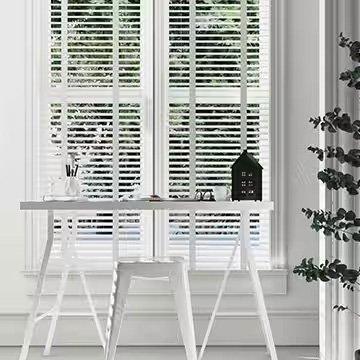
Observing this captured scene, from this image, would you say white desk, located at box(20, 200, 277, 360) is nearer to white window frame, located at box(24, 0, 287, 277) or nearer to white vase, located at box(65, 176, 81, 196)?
white vase, located at box(65, 176, 81, 196)

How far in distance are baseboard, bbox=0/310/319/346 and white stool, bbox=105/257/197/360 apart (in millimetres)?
1022

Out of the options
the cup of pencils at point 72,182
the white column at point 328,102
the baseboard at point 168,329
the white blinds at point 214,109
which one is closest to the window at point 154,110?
the white blinds at point 214,109

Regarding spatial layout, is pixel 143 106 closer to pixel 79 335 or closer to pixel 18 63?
pixel 18 63

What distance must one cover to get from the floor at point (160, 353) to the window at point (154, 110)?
1.71 feet

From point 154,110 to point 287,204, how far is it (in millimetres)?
997

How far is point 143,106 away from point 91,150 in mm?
418

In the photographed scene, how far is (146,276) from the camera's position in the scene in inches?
174

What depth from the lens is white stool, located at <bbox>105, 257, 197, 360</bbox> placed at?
14.3 feet

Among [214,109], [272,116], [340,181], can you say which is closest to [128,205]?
[214,109]

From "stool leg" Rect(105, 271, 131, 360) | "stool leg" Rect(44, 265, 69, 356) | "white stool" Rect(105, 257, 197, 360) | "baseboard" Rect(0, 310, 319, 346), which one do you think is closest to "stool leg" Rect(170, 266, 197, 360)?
"white stool" Rect(105, 257, 197, 360)

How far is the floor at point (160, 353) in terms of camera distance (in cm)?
515

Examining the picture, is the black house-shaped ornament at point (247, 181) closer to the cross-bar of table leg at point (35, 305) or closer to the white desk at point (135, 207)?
the white desk at point (135, 207)

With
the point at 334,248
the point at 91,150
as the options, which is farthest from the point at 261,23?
the point at 334,248

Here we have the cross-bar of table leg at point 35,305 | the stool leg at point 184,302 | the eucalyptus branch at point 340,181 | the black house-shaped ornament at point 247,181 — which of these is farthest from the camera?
the black house-shaped ornament at point 247,181
